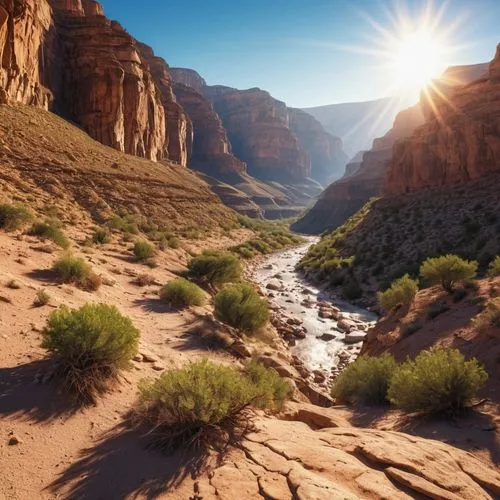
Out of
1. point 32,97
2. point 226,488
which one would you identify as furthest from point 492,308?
point 32,97

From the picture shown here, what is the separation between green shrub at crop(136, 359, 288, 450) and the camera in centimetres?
438

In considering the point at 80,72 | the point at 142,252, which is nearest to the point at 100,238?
the point at 142,252

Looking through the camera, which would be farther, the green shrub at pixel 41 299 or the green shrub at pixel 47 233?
the green shrub at pixel 47 233

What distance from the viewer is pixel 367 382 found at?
7.82m

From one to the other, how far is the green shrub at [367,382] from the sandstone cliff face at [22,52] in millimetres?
33349

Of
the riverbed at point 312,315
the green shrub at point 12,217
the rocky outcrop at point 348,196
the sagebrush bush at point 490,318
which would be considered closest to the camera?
the sagebrush bush at point 490,318

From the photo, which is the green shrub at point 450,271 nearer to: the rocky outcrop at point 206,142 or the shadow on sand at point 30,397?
the shadow on sand at point 30,397

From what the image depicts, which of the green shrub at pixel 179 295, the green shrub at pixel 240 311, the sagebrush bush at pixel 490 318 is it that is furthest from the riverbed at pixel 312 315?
the sagebrush bush at pixel 490 318

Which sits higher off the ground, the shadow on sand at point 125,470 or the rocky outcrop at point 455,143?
the rocky outcrop at point 455,143

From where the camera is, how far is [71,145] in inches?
1277

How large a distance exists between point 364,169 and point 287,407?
10649cm

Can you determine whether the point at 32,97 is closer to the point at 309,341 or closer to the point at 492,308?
the point at 309,341

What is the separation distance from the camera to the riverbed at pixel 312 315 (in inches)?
504

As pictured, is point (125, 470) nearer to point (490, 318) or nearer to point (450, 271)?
point (490, 318)
